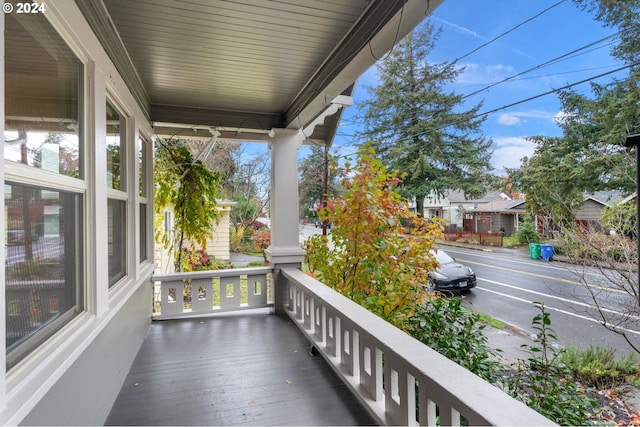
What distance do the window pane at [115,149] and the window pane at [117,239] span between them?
5.4 inches

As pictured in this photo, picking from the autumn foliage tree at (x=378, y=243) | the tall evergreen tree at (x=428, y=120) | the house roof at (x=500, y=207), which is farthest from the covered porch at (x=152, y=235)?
→ the house roof at (x=500, y=207)

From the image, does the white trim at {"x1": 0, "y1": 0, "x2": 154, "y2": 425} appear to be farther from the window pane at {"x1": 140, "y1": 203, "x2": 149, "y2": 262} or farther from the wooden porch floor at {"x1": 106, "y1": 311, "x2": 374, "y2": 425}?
the window pane at {"x1": 140, "y1": 203, "x2": 149, "y2": 262}

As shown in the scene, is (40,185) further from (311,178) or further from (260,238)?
(311,178)

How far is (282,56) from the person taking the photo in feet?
7.31

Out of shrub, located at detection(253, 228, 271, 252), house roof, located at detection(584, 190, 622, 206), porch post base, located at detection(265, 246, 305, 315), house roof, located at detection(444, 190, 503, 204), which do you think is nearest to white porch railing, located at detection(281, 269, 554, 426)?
porch post base, located at detection(265, 246, 305, 315)

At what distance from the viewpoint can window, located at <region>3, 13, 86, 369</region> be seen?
89 cm

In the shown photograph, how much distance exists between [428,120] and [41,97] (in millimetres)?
13909

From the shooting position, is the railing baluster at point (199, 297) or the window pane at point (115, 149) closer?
the window pane at point (115, 149)

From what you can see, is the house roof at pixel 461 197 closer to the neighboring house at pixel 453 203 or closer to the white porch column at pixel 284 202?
the neighboring house at pixel 453 203

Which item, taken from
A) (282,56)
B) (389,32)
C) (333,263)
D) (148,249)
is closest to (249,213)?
(148,249)

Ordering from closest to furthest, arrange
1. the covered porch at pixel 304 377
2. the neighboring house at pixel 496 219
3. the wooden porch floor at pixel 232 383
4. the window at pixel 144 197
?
the covered porch at pixel 304 377 → the wooden porch floor at pixel 232 383 → the window at pixel 144 197 → the neighboring house at pixel 496 219

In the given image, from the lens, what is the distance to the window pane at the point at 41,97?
897 millimetres

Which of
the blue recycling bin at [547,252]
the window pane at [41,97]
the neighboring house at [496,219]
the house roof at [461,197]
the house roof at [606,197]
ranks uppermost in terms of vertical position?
the house roof at [461,197]

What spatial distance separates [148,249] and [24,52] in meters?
2.67
